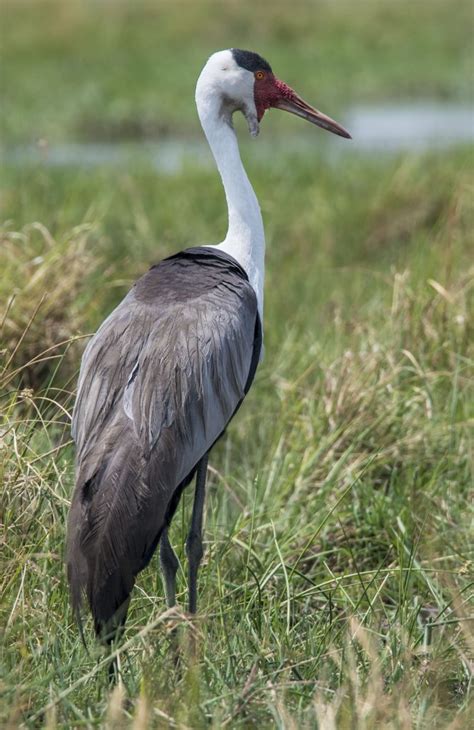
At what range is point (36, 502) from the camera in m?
3.06

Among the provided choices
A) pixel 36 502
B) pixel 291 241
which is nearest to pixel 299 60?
pixel 291 241

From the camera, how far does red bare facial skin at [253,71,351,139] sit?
12.7 ft

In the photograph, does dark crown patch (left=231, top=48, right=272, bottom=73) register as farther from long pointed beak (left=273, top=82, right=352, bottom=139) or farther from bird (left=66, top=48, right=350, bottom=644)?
long pointed beak (left=273, top=82, right=352, bottom=139)

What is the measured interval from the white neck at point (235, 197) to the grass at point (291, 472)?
0.64 meters

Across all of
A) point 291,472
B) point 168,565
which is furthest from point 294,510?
point 168,565

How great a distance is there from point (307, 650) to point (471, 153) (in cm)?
786

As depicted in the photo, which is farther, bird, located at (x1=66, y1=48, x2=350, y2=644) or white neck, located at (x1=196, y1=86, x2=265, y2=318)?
white neck, located at (x1=196, y1=86, x2=265, y2=318)

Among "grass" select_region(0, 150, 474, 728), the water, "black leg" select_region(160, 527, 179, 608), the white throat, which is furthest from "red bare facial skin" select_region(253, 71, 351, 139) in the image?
the water

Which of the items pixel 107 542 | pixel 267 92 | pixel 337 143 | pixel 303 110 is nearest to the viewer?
pixel 107 542

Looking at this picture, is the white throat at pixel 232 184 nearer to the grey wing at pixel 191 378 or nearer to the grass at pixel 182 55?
the grey wing at pixel 191 378

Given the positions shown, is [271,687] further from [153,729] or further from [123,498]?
[123,498]

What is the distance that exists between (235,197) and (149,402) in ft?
3.07

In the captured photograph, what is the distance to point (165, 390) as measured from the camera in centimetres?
309

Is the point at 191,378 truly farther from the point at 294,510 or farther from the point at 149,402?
the point at 294,510
